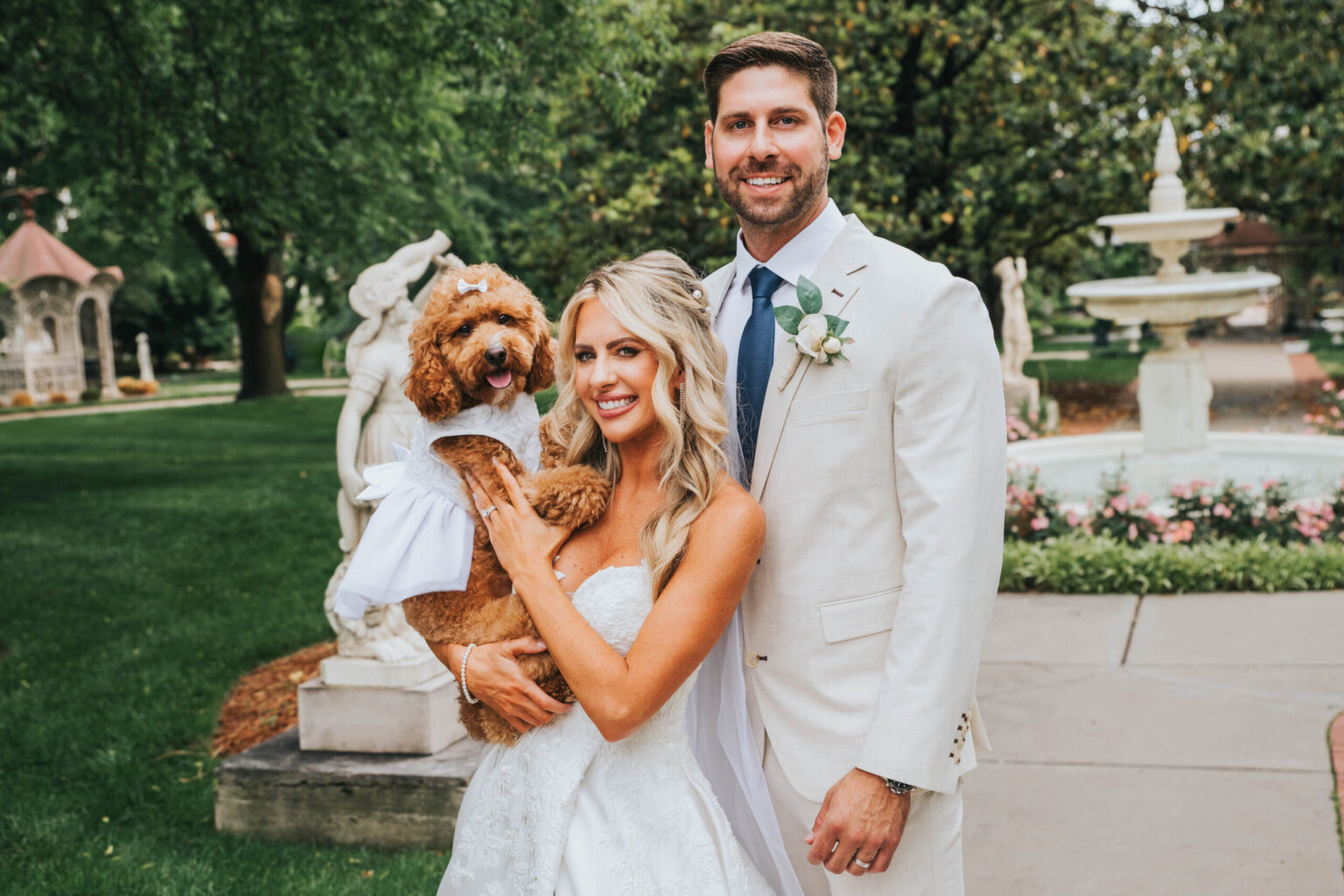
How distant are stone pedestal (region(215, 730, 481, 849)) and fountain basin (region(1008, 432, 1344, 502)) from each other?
5.85 meters

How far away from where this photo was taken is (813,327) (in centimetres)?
230

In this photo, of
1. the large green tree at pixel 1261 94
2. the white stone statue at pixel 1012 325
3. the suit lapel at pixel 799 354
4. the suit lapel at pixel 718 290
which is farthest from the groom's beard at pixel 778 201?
the white stone statue at pixel 1012 325

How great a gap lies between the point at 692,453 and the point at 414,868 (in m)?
2.68

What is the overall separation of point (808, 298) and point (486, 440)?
2.37ft

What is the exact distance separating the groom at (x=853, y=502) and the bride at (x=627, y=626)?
0.15 metres

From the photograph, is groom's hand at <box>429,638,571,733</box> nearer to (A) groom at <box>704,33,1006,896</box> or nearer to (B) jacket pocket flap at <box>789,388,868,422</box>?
(A) groom at <box>704,33,1006,896</box>

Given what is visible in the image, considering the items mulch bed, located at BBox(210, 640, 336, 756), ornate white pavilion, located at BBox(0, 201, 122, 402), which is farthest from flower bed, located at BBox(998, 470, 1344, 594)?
ornate white pavilion, located at BBox(0, 201, 122, 402)

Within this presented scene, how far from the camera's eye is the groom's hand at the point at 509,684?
2.32m

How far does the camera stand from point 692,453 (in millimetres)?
2297

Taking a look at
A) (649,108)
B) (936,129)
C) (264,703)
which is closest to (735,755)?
(264,703)

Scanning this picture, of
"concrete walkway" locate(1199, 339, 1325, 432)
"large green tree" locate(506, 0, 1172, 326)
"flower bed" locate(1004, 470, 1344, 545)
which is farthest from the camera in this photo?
"concrete walkway" locate(1199, 339, 1325, 432)

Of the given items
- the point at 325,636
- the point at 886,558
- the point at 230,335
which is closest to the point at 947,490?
the point at 886,558

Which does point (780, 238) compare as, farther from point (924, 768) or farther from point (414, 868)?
point (414, 868)

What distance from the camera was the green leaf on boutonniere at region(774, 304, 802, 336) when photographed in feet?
7.73
